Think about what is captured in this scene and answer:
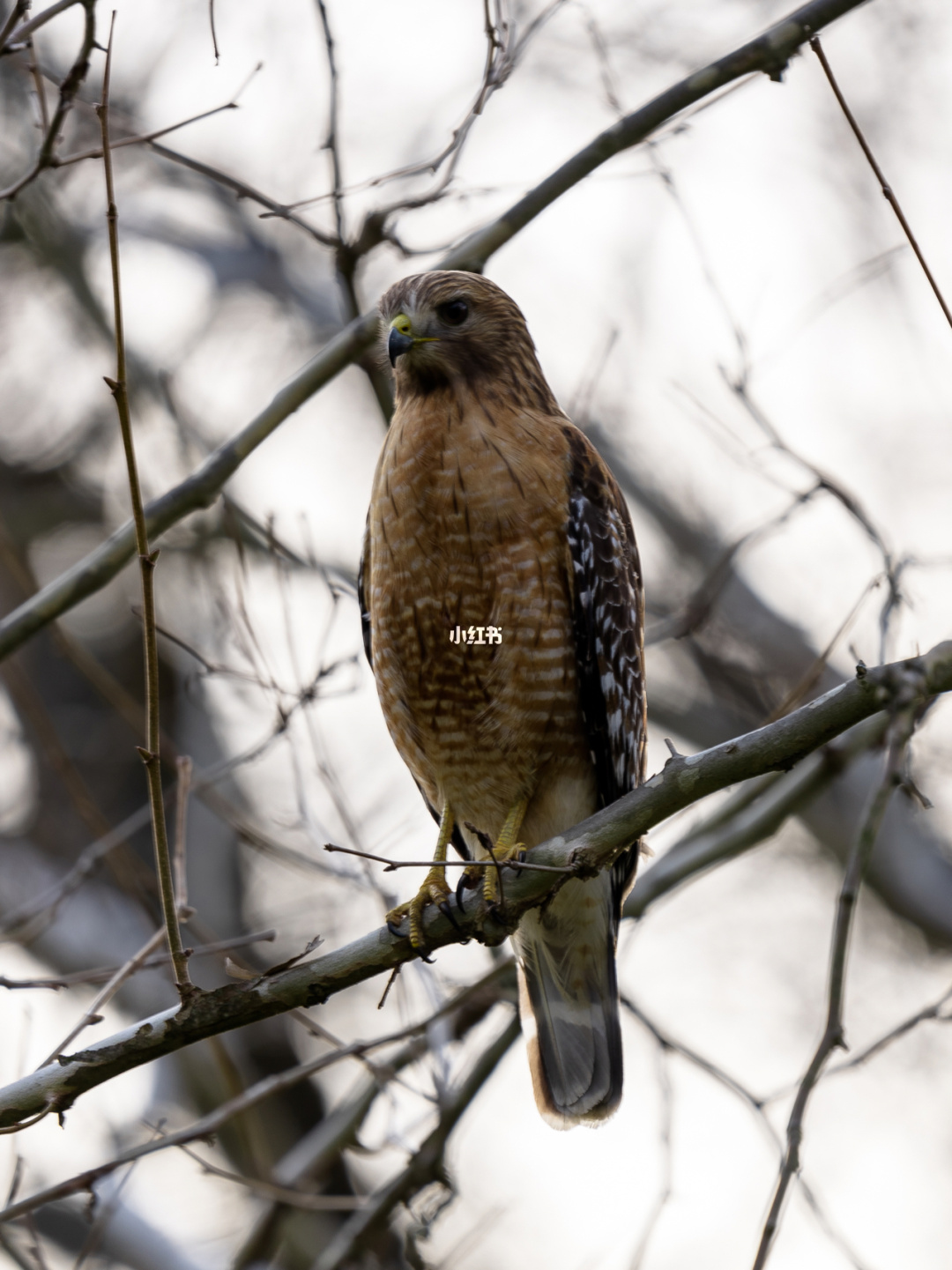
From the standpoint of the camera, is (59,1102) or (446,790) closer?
(59,1102)

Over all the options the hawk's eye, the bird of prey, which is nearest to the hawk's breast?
the bird of prey

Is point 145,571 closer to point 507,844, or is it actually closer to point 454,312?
point 507,844

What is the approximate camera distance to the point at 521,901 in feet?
10.8

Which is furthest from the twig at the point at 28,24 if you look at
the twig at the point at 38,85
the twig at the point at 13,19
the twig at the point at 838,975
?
the twig at the point at 838,975

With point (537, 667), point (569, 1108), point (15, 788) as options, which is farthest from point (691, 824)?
point (15, 788)

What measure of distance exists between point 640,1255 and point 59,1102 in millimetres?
1810

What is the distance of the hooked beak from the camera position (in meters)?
4.29

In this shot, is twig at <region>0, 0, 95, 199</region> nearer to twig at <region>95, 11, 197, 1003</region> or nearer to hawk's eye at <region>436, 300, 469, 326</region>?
twig at <region>95, 11, 197, 1003</region>

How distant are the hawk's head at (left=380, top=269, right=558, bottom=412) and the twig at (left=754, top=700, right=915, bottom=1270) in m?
2.26

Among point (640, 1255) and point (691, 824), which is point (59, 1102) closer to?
point (640, 1255)

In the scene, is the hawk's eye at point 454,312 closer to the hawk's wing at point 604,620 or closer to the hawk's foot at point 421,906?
the hawk's wing at point 604,620

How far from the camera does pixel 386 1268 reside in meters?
6.22

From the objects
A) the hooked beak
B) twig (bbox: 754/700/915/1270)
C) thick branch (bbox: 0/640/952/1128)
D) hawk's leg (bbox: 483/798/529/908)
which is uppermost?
the hooked beak

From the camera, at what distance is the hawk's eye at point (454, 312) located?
14.7 ft
